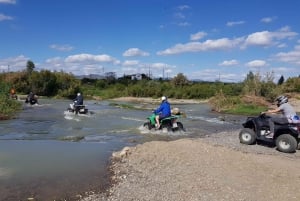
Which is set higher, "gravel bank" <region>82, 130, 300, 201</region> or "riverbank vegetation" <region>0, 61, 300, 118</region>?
"riverbank vegetation" <region>0, 61, 300, 118</region>

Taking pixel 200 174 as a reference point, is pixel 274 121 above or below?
above

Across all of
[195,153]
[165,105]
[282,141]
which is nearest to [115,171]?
[195,153]

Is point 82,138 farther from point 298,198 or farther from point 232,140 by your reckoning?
point 298,198

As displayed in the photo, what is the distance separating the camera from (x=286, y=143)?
14.4 metres

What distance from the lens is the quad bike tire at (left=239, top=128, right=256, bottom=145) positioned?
1593 cm

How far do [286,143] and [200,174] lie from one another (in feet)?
17.6

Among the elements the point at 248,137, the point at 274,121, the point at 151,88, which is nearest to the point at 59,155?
the point at 248,137

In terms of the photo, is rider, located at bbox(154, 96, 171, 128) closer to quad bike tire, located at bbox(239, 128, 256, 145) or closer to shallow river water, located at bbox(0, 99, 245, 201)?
shallow river water, located at bbox(0, 99, 245, 201)

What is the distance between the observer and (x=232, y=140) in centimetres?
1758

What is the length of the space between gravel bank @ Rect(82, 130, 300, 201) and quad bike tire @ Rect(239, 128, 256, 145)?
0.97 metres

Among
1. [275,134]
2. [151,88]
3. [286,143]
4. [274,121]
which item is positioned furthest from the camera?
[151,88]

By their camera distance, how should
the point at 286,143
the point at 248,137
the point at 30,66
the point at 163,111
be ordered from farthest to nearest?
1. the point at 30,66
2. the point at 163,111
3. the point at 248,137
4. the point at 286,143

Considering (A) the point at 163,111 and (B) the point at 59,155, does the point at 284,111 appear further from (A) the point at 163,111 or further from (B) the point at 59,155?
(B) the point at 59,155

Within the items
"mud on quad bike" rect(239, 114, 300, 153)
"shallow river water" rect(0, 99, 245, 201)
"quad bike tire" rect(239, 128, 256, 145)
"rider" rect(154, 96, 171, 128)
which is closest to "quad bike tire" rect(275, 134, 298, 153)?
"mud on quad bike" rect(239, 114, 300, 153)
